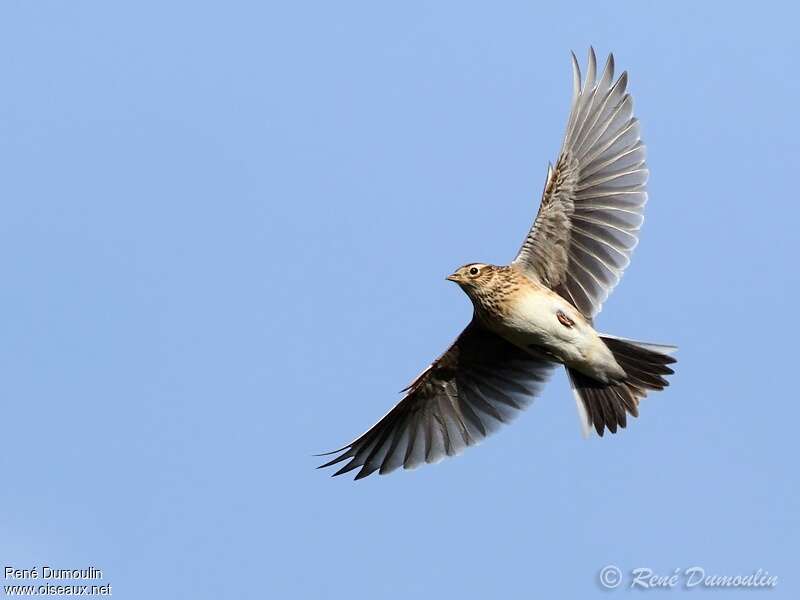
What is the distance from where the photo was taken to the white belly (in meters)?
12.7

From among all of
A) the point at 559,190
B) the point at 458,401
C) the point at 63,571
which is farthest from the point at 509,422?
the point at 63,571

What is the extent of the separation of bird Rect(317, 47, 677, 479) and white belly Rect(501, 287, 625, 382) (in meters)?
0.01

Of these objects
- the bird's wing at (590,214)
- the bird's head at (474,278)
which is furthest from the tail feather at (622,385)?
the bird's head at (474,278)

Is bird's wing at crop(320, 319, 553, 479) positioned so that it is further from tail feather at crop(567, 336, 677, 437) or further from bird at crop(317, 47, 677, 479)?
tail feather at crop(567, 336, 677, 437)

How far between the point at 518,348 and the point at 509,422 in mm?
946

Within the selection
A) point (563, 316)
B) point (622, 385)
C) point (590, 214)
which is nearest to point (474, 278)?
point (563, 316)

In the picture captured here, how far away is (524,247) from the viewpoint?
1310 centimetres

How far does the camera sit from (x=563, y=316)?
12.7m

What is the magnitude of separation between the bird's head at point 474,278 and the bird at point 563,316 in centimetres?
1

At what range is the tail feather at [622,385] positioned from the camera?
1269 cm

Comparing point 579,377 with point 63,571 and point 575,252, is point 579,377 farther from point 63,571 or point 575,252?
point 63,571

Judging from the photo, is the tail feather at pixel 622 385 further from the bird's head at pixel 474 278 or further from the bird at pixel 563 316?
the bird's head at pixel 474 278

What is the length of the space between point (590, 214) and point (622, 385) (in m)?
1.79

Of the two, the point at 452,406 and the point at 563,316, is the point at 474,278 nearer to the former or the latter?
the point at 563,316
